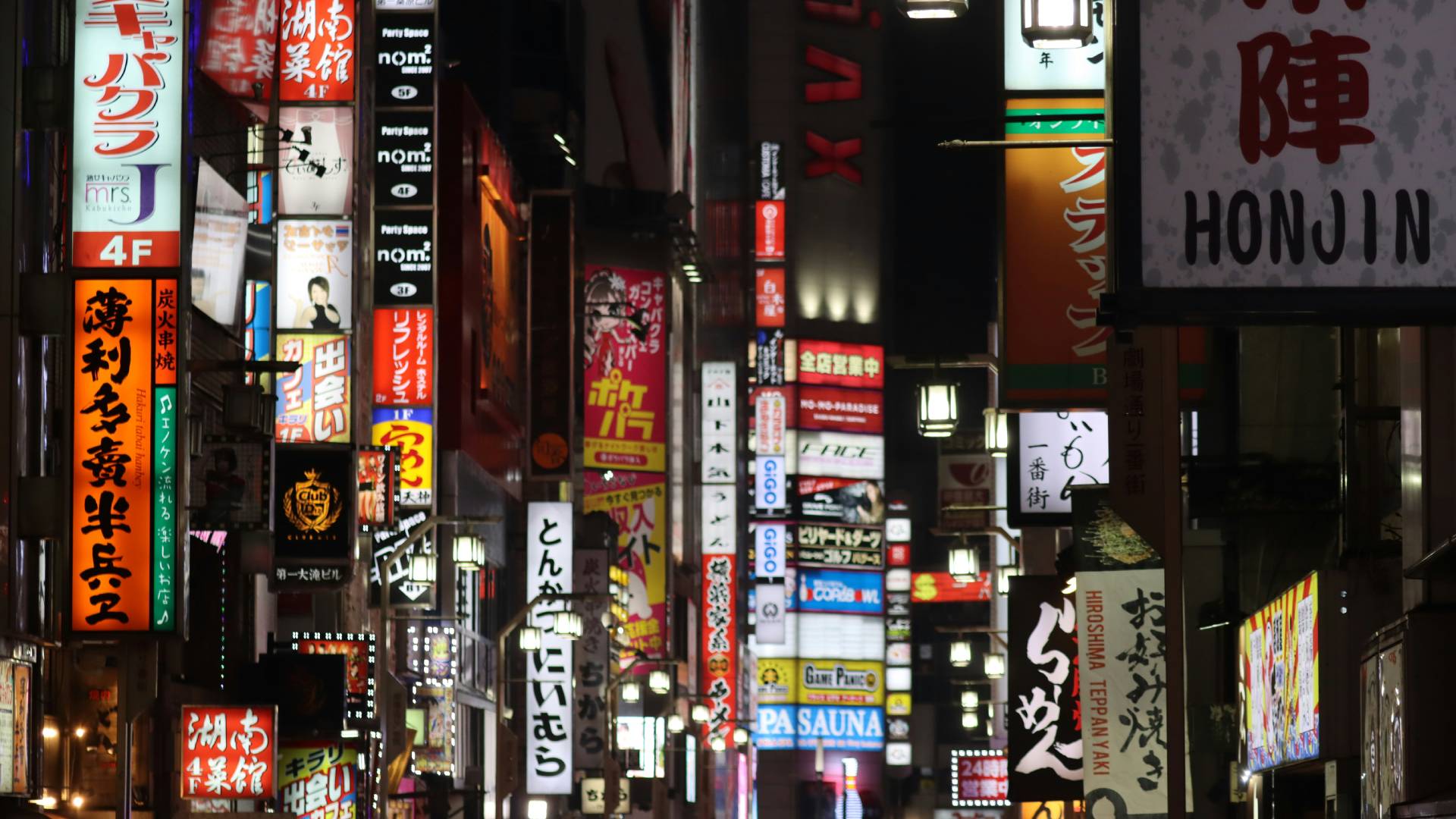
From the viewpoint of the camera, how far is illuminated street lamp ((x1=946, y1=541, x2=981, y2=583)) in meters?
32.2

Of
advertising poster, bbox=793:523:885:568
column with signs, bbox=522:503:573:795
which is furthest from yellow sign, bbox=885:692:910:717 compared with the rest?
column with signs, bbox=522:503:573:795

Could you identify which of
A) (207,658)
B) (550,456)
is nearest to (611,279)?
(550,456)

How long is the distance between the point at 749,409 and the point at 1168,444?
6100cm

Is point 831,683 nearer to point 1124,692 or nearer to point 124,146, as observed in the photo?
point 124,146

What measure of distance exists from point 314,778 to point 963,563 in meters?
10.6

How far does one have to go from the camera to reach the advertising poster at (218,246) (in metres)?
26.0

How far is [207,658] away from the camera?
26.9m

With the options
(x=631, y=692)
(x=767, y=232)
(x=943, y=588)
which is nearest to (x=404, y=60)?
(x=631, y=692)

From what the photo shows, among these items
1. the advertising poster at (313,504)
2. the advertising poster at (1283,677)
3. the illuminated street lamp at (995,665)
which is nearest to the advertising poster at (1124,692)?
the advertising poster at (1283,677)

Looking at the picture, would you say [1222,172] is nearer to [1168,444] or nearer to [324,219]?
[1168,444]

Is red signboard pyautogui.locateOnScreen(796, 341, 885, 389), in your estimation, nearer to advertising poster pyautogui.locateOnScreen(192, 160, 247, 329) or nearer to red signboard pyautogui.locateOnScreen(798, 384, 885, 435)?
red signboard pyautogui.locateOnScreen(798, 384, 885, 435)

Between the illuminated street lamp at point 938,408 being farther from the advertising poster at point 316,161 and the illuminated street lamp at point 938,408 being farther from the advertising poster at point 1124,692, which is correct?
the advertising poster at point 316,161

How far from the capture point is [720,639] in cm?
6688

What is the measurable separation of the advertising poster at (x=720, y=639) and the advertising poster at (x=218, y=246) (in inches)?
1535
